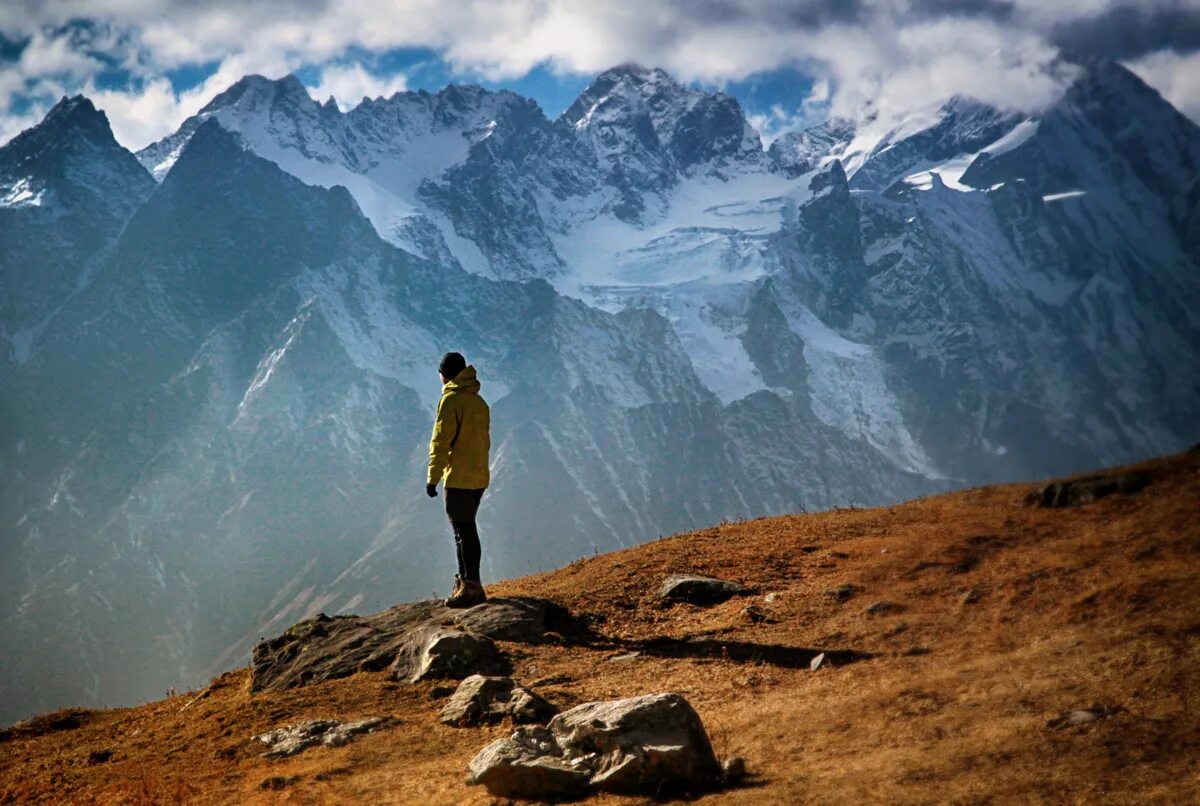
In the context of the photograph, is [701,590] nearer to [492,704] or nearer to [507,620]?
[507,620]

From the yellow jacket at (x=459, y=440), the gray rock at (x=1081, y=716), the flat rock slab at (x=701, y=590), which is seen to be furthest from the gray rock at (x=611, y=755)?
the flat rock slab at (x=701, y=590)

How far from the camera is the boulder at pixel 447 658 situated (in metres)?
14.5

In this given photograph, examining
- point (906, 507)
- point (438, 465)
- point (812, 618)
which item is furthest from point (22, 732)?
point (906, 507)

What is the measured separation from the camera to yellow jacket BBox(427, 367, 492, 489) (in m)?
16.8

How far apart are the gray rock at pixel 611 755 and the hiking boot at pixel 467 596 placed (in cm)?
683

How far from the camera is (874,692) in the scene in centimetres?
1209

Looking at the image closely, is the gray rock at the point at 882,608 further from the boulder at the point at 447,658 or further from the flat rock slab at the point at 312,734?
the flat rock slab at the point at 312,734

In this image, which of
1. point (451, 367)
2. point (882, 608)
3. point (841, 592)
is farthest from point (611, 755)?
point (451, 367)

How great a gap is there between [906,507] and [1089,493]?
18.1ft

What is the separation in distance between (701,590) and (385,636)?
5595mm

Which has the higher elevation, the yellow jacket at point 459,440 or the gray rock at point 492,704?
the yellow jacket at point 459,440

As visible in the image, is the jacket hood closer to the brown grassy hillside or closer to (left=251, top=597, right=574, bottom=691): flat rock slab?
(left=251, top=597, right=574, bottom=691): flat rock slab

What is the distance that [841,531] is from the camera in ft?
74.3

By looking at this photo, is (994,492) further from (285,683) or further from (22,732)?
(22,732)
